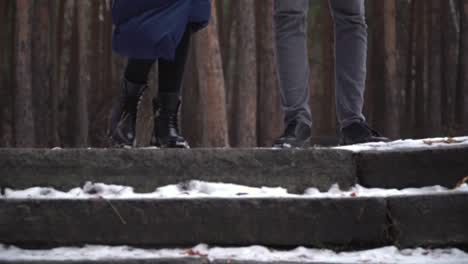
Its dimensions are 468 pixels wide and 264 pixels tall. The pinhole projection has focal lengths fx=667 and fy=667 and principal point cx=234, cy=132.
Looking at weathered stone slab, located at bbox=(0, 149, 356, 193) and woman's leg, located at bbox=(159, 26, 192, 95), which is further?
woman's leg, located at bbox=(159, 26, 192, 95)

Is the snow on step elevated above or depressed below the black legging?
below

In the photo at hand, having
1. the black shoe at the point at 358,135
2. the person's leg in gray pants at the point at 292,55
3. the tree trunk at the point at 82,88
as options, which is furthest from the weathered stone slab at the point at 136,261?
the tree trunk at the point at 82,88

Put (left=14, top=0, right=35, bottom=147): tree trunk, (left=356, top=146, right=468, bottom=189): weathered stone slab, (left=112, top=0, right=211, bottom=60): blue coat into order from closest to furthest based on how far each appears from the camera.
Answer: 1. (left=356, top=146, right=468, bottom=189): weathered stone slab
2. (left=112, top=0, right=211, bottom=60): blue coat
3. (left=14, top=0, right=35, bottom=147): tree trunk

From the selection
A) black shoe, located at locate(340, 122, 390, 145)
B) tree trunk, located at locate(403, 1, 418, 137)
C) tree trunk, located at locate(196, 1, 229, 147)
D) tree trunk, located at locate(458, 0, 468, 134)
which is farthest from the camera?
tree trunk, located at locate(403, 1, 418, 137)

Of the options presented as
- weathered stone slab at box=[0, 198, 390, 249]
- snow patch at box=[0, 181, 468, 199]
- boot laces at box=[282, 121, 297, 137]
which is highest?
boot laces at box=[282, 121, 297, 137]

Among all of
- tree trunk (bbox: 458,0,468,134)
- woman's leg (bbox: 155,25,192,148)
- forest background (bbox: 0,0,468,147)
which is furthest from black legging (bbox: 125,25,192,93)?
tree trunk (bbox: 458,0,468,134)

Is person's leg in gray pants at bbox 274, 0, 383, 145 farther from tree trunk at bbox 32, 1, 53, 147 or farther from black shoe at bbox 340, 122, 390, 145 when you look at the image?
tree trunk at bbox 32, 1, 53, 147

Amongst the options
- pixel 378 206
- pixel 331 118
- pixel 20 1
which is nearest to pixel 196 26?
pixel 378 206

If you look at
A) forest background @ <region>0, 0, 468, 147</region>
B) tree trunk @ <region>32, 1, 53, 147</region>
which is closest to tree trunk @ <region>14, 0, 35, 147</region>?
forest background @ <region>0, 0, 468, 147</region>

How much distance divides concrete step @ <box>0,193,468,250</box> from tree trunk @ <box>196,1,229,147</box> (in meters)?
4.75

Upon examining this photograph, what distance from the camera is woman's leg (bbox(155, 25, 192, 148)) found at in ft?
9.81

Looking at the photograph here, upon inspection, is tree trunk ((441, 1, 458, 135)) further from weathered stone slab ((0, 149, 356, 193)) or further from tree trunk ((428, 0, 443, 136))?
weathered stone slab ((0, 149, 356, 193))

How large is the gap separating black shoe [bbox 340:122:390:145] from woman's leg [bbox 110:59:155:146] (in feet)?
3.21

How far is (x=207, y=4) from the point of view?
9.78 feet
